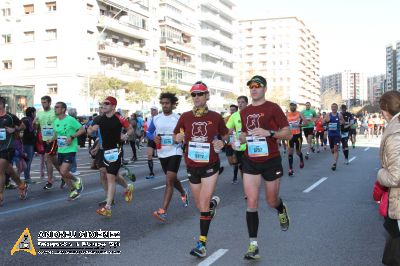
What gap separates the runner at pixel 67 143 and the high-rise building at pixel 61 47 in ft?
113

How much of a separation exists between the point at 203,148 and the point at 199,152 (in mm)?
67

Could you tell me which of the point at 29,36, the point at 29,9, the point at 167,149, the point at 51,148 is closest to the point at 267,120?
the point at 167,149

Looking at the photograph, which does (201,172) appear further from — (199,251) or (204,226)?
(199,251)

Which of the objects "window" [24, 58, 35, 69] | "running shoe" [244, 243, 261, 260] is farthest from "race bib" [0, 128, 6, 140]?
"window" [24, 58, 35, 69]

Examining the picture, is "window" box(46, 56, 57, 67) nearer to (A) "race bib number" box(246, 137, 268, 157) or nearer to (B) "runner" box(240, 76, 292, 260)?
(B) "runner" box(240, 76, 292, 260)

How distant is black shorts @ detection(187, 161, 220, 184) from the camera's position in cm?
572

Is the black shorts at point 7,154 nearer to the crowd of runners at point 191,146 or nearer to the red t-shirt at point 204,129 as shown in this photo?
the crowd of runners at point 191,146

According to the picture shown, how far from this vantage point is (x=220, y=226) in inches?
279

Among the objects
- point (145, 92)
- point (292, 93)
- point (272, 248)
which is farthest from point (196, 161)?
point (292, 93)

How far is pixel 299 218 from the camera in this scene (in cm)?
761

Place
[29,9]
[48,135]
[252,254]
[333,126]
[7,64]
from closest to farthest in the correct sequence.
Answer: [252,254]
[48,135]
[333,126]
[29,9]
[7,64]

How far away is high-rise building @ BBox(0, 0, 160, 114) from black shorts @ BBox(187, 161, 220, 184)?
39.2m

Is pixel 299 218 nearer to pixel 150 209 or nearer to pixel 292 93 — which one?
pixel 150 209

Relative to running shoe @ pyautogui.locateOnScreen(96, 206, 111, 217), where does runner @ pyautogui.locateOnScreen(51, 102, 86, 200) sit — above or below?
above
